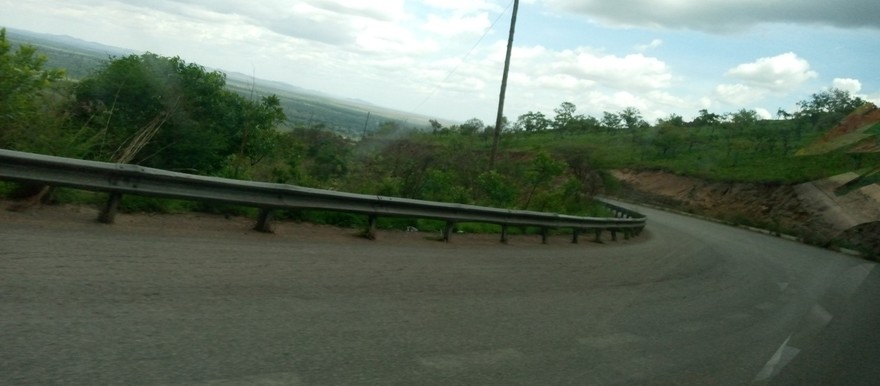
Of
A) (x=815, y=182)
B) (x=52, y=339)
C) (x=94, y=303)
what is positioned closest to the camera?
(x=52, y=339)

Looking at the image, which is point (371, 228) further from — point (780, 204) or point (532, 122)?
point (532, 122)

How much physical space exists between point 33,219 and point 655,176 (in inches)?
2219

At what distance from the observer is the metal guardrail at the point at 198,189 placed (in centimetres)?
830

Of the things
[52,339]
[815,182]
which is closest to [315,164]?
[52,339]

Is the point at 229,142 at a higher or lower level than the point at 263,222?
higher

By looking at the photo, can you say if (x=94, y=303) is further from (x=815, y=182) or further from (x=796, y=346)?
(x=815, y=182)

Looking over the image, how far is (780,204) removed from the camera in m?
45.6

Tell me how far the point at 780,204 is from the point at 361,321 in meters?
44.7

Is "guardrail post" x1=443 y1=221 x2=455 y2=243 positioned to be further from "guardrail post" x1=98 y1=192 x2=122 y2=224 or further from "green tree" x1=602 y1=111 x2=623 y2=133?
"green tree" x1=602 y1=111 x2=623 y2=133

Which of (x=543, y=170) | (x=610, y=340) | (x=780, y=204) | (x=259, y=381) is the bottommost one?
(x=610, y=340)

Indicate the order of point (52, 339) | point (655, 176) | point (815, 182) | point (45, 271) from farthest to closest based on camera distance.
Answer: point (655, 176) → point (815, 182) → point (45, 271) → point (52, 339)

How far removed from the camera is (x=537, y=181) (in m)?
24.0

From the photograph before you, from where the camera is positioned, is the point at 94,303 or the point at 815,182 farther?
the point at 815,182

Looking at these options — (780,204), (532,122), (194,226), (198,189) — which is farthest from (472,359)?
(532,122)
